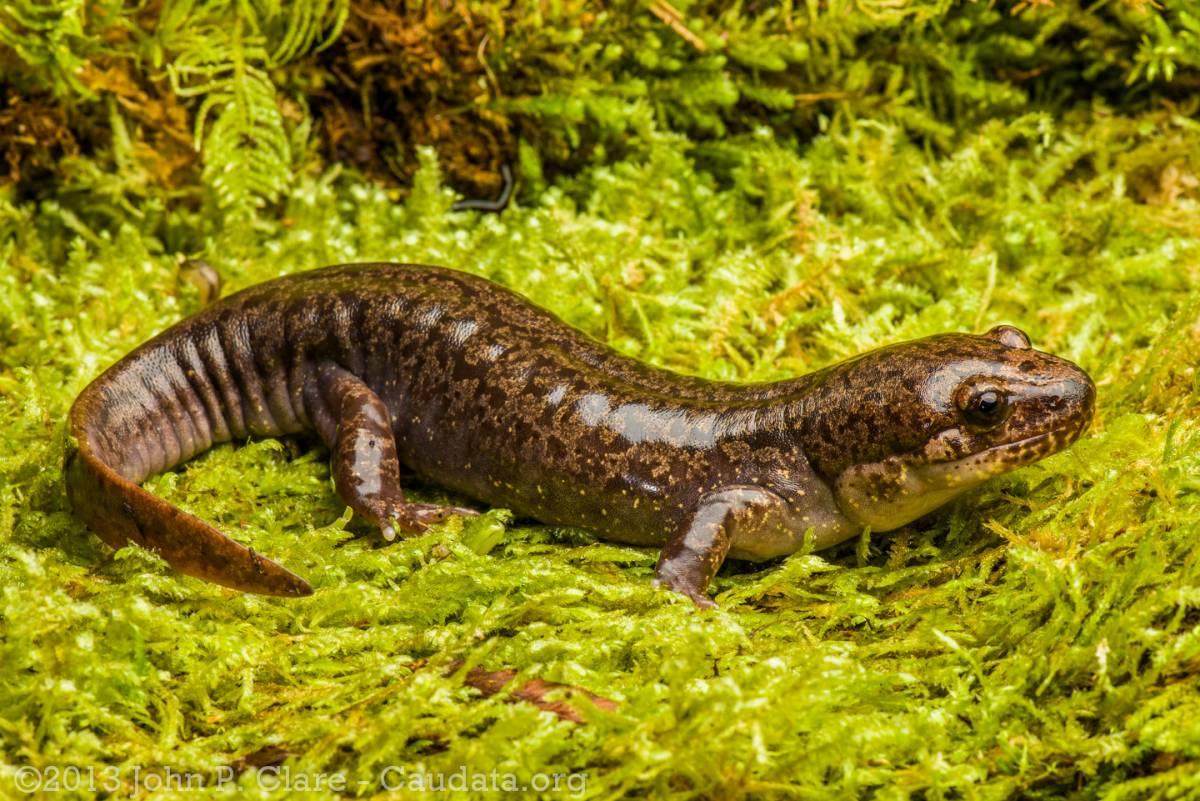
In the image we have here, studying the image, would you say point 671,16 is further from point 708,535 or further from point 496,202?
point 708,535

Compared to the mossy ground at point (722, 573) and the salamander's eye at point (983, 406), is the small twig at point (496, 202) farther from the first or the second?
the salamander's eye at point (983, 406)

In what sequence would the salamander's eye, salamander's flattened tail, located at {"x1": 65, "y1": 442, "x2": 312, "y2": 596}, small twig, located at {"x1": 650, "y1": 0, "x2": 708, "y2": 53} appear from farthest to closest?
1. small twig, located at {"x1": 650, "y1": 0, "x2": 708, "y2": 53}
2. the salamander's eye
3. salamander's flattened tail, located at {"x1": 65, "y1": 442, "x2": 312, "y2": 596}

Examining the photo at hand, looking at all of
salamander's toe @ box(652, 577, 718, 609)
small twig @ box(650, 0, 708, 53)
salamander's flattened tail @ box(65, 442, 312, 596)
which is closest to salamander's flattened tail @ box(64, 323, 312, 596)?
salamander's flattened tail @ box(65, 442, 312, 596)

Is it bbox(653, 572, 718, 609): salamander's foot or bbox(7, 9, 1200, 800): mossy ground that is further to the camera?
bbox(653, 572, 718, 609): salamander's foot

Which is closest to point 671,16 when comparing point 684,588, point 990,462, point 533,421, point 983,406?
point 533,421

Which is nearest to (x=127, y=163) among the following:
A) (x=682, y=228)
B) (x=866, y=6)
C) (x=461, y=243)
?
(x=461, y=243)

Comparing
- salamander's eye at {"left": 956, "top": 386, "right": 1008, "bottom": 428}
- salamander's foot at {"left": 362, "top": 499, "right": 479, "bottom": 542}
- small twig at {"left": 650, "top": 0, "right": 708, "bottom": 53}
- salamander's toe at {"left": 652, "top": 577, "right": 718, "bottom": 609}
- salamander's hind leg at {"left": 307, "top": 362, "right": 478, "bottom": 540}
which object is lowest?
salamander's toe at {"left": 652, "top": 577, "right": 718, "bottom": 609}

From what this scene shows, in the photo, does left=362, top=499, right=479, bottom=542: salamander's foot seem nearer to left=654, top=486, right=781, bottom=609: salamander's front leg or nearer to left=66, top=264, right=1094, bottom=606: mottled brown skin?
left=66, top=264, right=1094, bottom=606: mottled brown skin
